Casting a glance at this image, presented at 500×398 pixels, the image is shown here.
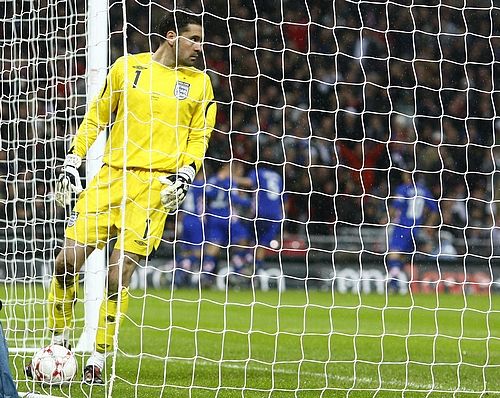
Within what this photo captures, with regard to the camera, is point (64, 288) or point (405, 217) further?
point (405, 217)

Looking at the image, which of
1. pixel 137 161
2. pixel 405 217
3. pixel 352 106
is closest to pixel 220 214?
pixel 352 106

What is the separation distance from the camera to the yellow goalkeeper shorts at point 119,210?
228 inches

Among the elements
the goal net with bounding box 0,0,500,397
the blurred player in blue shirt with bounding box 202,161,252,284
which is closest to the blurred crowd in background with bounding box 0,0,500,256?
the goal net with bounding box 0,0,500,397

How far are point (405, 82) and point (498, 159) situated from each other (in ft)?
6.42

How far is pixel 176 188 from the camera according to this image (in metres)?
5.69

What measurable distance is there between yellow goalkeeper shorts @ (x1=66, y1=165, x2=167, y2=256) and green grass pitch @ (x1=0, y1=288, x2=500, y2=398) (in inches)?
17.5

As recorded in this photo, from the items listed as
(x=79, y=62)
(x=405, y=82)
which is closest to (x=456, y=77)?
(x=405, y=82)

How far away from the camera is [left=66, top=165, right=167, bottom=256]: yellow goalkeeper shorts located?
19.0 feet

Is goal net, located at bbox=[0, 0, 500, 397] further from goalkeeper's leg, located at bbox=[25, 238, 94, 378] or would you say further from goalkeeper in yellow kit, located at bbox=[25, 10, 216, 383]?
goalkeeper in yellow kit, located at bbox=[25, 10, 216, 383]

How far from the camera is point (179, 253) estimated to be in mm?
15500

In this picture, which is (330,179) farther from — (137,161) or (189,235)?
(137,161)

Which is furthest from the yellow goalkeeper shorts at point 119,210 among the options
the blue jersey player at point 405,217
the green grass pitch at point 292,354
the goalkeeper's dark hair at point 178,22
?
the blue jersey player at point 405,217

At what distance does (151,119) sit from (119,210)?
55cm

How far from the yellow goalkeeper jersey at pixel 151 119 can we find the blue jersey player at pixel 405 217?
9.13 metres
